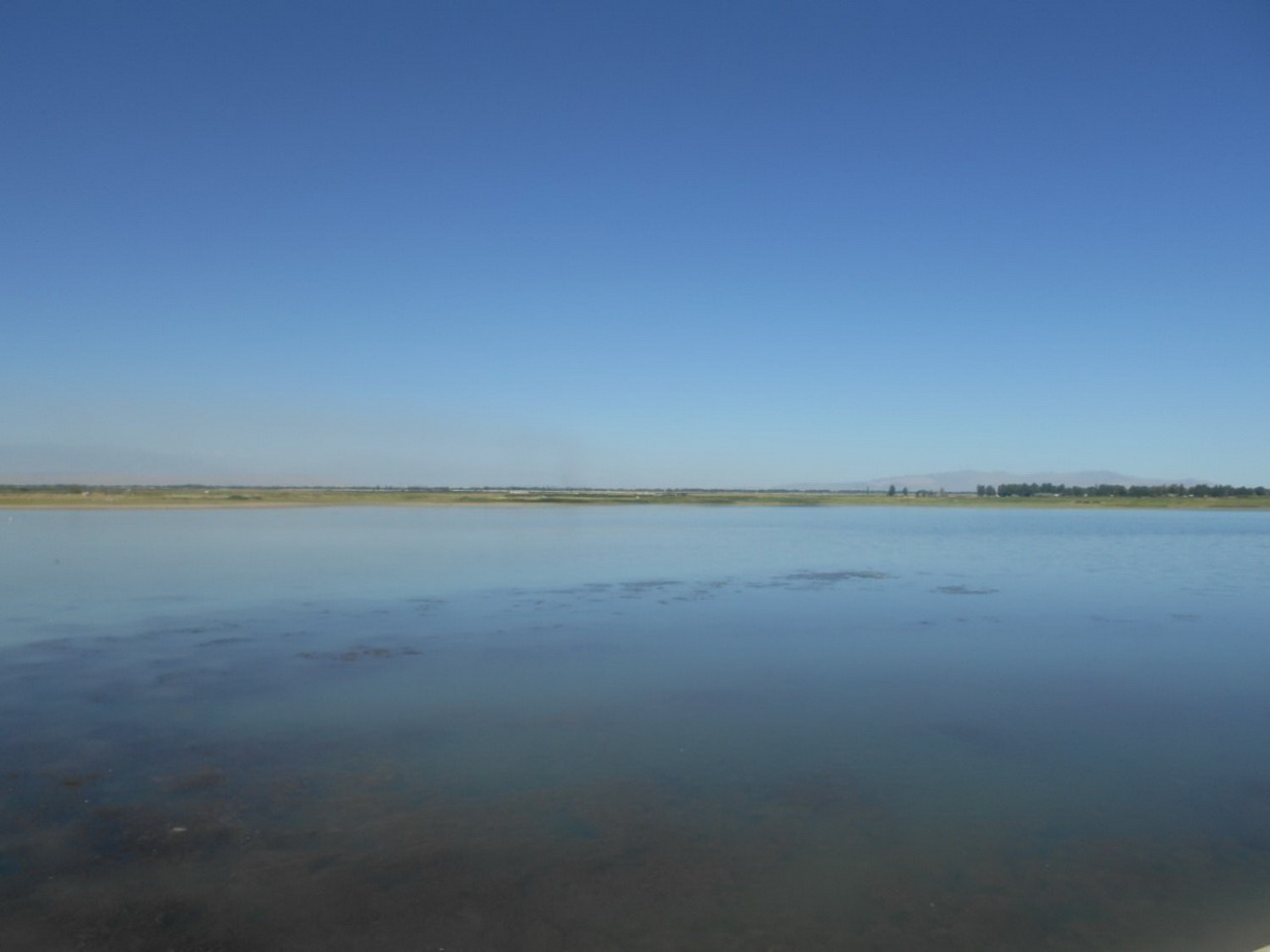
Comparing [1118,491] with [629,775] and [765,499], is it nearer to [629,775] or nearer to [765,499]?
[765,499]

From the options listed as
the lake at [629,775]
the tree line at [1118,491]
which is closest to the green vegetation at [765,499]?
the tree line at [1118,491]

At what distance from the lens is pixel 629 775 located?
7.29m

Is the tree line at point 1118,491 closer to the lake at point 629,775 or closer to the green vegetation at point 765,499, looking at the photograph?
the green vegetation at point 765,499

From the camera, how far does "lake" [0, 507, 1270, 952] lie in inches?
198

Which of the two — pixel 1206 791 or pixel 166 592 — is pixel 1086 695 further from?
pixel 166 592

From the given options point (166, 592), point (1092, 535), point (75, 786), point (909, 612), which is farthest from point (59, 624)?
point (1092, 535)

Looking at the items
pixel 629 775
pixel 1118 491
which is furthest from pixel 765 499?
pixel 629 775

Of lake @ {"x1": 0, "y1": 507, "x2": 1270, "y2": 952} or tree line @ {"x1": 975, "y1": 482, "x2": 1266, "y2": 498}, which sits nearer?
lake @ {"x1": 0, "y1": 507, "x2": 1270, "y2": 952}

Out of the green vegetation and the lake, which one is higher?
the green vegetation

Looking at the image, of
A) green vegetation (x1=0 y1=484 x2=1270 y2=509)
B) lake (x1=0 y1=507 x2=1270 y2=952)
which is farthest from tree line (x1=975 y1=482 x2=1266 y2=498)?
lake (x1=0 y1=507 x2=1270 y2=952)

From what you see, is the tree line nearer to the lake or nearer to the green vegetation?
the green vegetation

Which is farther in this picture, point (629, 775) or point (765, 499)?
point (765, 499)

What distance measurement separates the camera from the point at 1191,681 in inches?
432

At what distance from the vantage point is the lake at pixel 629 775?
16.5 ft
